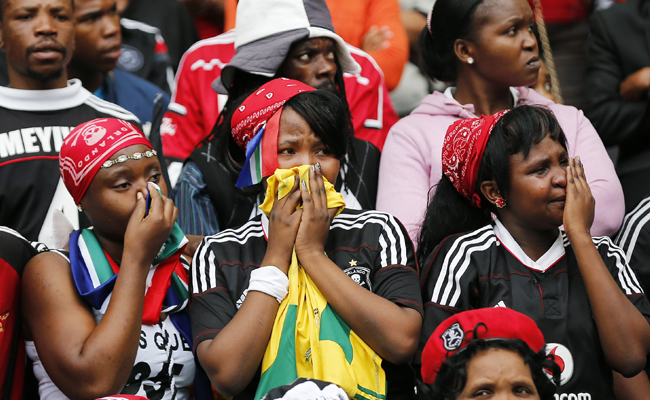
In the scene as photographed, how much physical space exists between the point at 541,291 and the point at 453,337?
1.58 ft

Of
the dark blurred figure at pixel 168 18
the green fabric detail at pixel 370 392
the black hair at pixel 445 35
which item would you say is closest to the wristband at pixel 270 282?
the green fabric detail at pixel 370 392

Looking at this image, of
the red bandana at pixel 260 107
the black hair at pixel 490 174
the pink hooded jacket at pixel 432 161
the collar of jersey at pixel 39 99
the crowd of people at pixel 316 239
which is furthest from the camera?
the collar of jersey at pixel 39 99

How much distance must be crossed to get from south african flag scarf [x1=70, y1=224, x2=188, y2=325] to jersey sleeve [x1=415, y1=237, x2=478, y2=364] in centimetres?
89

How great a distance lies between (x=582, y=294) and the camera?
9.68ft

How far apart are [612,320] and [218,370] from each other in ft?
4.27

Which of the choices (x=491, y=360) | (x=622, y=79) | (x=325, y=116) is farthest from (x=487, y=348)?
(x=622, y=79)

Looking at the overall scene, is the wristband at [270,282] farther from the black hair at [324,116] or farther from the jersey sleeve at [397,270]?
the black hair at [324,116]

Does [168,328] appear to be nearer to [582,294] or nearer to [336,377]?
[336,377]

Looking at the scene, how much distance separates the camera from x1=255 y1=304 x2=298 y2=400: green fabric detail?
8.88 feet

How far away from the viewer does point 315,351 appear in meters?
2.69

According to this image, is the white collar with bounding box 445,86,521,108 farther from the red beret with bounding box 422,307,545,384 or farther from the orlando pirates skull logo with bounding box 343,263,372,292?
the red beret with bounding box 422,307,545,384

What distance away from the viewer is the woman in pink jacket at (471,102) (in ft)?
11.8

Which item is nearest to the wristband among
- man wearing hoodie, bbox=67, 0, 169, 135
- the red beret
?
the red beret

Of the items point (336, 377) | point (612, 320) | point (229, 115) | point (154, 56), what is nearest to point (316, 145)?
point (229, 115)
